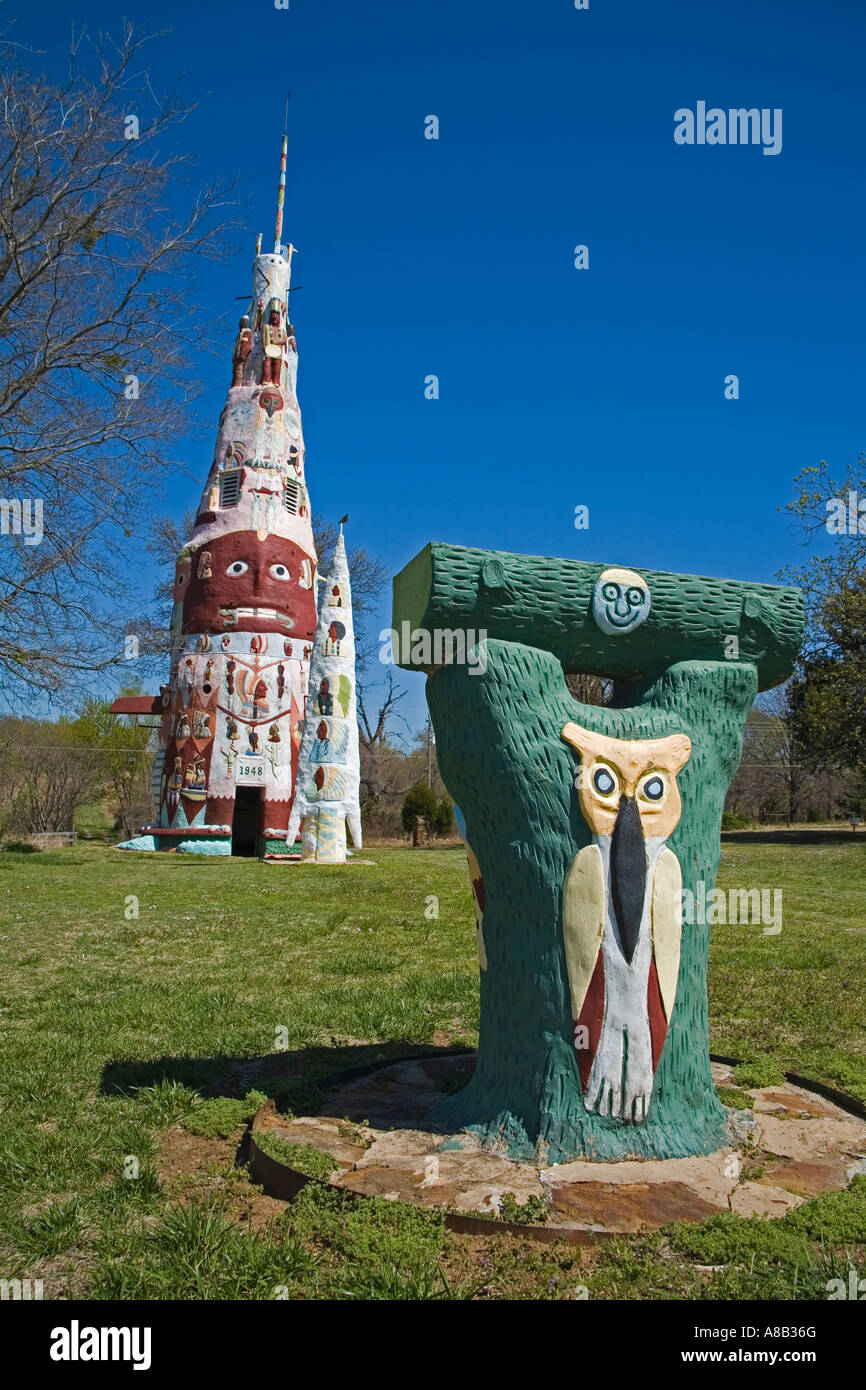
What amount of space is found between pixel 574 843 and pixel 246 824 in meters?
16.7

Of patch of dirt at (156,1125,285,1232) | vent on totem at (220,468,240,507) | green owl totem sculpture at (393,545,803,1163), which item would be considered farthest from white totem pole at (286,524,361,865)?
green owl totem sculpture at (393,545,803,1163)

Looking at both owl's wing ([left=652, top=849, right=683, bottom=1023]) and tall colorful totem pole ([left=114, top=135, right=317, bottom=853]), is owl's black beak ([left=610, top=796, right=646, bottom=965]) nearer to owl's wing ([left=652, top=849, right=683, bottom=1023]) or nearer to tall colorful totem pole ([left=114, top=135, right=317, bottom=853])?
owl's wing ([left=652, top=849, right=683, bottom=1023])

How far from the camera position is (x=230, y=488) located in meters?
18.6

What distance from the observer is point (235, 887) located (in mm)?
12914

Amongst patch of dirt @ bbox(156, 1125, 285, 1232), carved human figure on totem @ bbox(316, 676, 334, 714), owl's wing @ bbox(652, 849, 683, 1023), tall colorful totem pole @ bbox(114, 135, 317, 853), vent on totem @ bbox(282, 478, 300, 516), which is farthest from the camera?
vent on totem @ bbox(282, 478, 300, 516)

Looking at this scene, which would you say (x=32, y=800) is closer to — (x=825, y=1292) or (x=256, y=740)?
(x=256, y=740)

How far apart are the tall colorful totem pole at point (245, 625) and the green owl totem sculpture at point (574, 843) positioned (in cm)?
1382

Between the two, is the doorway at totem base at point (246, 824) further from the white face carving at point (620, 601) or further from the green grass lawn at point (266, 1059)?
the white face carving at point (620, 601)

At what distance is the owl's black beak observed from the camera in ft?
12.7

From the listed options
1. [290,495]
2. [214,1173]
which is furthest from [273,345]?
[214,1173]

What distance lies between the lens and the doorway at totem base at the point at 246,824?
62.4 ft

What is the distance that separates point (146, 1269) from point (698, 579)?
342 centimetres

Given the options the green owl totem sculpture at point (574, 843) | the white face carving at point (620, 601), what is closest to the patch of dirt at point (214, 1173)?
the green owl totem sculpture at point (574, 843)

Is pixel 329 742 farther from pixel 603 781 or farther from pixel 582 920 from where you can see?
pixel 582 920
